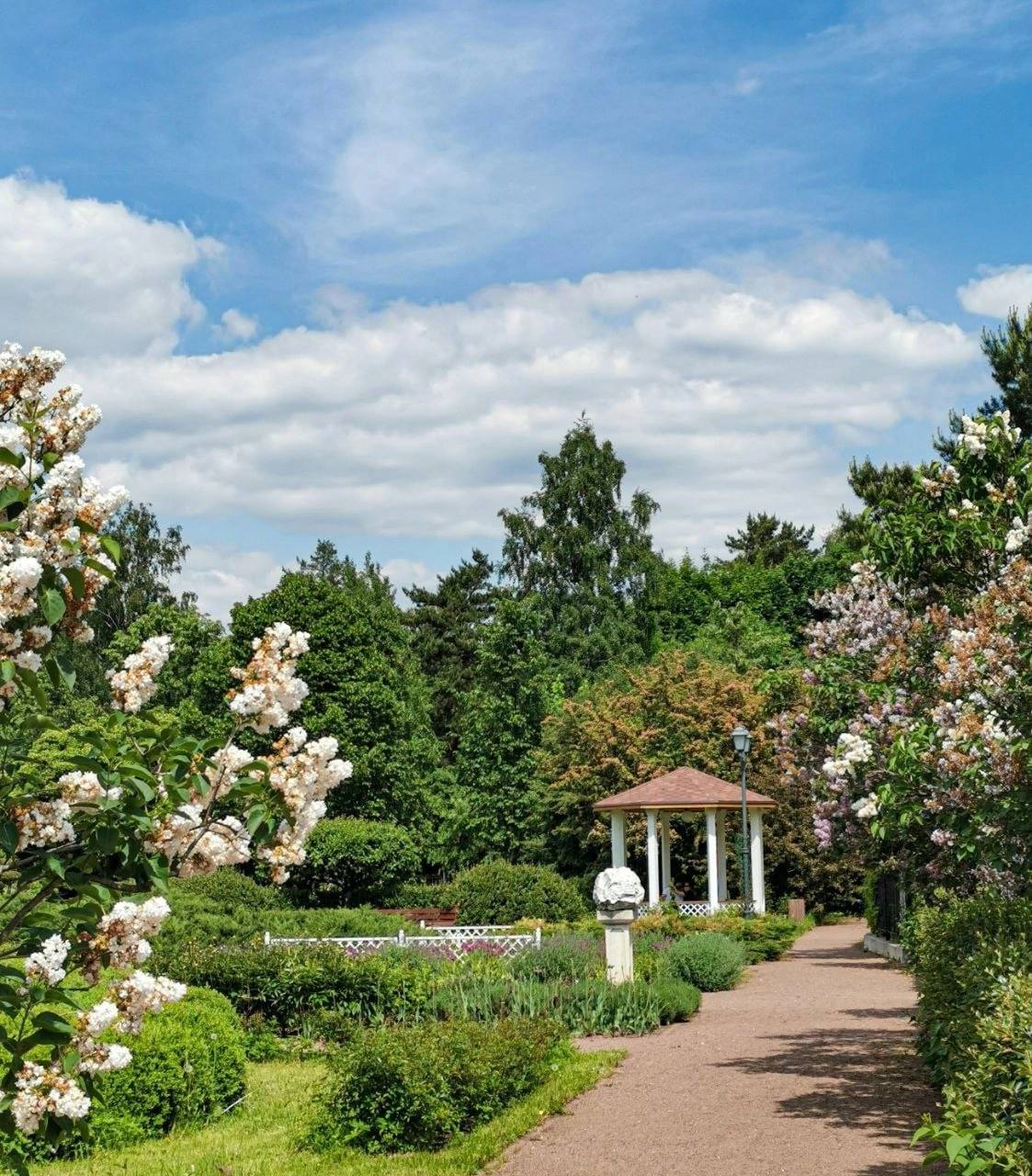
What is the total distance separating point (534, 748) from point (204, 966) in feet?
65.2

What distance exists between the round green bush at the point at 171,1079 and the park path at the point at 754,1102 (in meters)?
2.47

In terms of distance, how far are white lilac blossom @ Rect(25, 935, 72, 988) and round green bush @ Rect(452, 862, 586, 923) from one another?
59.6 feet

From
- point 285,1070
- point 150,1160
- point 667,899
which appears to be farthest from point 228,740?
point 667,899

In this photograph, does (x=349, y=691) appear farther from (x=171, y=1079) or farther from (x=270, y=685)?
(x=270, y=685)

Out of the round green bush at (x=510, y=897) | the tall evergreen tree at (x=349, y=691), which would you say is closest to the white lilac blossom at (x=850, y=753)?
the round green bush at (x=510, y=897)

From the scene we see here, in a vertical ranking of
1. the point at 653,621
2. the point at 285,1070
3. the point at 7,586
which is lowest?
the point at 285,1070

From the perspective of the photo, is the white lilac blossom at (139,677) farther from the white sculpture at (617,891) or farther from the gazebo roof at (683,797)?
the gazebo roof at (683,797)

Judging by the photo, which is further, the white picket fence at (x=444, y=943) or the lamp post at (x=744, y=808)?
the lamp post at (x=744, y=808)

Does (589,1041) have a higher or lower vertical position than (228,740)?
lower

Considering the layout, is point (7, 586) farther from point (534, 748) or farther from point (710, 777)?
point (534, 748)

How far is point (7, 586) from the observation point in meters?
2.94

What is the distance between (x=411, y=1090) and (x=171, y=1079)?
1.81 metres

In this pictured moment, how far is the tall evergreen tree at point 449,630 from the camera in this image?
1861 inches

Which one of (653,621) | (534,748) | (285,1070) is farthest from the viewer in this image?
(653,621)
